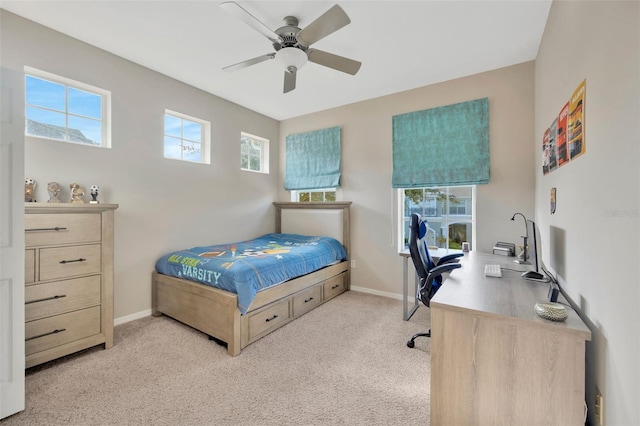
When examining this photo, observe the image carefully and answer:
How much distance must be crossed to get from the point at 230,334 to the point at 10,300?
1.32m

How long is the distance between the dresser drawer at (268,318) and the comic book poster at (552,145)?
248 centimetres

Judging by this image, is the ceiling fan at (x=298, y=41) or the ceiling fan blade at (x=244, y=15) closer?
the ceiling fan blade at (x=244, y=15)

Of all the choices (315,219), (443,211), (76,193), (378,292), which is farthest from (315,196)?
(76,193)

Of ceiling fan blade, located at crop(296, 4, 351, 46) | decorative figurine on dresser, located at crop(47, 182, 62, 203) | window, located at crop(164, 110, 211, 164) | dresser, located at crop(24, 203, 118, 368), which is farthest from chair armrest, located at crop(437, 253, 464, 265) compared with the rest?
decorative figurine on dresser, located at crop(47, 182, 62, 203)

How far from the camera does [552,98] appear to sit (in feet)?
6.37

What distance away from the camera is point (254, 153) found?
14.3 ft

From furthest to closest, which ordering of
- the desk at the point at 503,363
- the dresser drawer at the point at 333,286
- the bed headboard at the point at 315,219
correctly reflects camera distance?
the bed headboard at the point at 315,219, the dresser drawer at the point at 333,286, the desk at the point at 503,363

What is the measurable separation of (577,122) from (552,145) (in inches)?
25.1

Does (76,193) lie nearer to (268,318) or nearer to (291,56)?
(268,318)

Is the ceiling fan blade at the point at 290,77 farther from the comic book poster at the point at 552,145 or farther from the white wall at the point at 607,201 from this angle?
the comic book poster at the point at 552,145

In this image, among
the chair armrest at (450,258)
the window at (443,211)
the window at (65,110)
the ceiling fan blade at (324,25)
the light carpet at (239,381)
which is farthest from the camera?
the window at (443,211)

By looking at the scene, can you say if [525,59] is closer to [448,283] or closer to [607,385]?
[448,283]

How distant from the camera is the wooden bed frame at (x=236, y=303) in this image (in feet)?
7.33

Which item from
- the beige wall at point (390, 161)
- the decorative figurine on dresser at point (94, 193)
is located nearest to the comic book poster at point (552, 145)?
the beige wall at point (390, 161)
